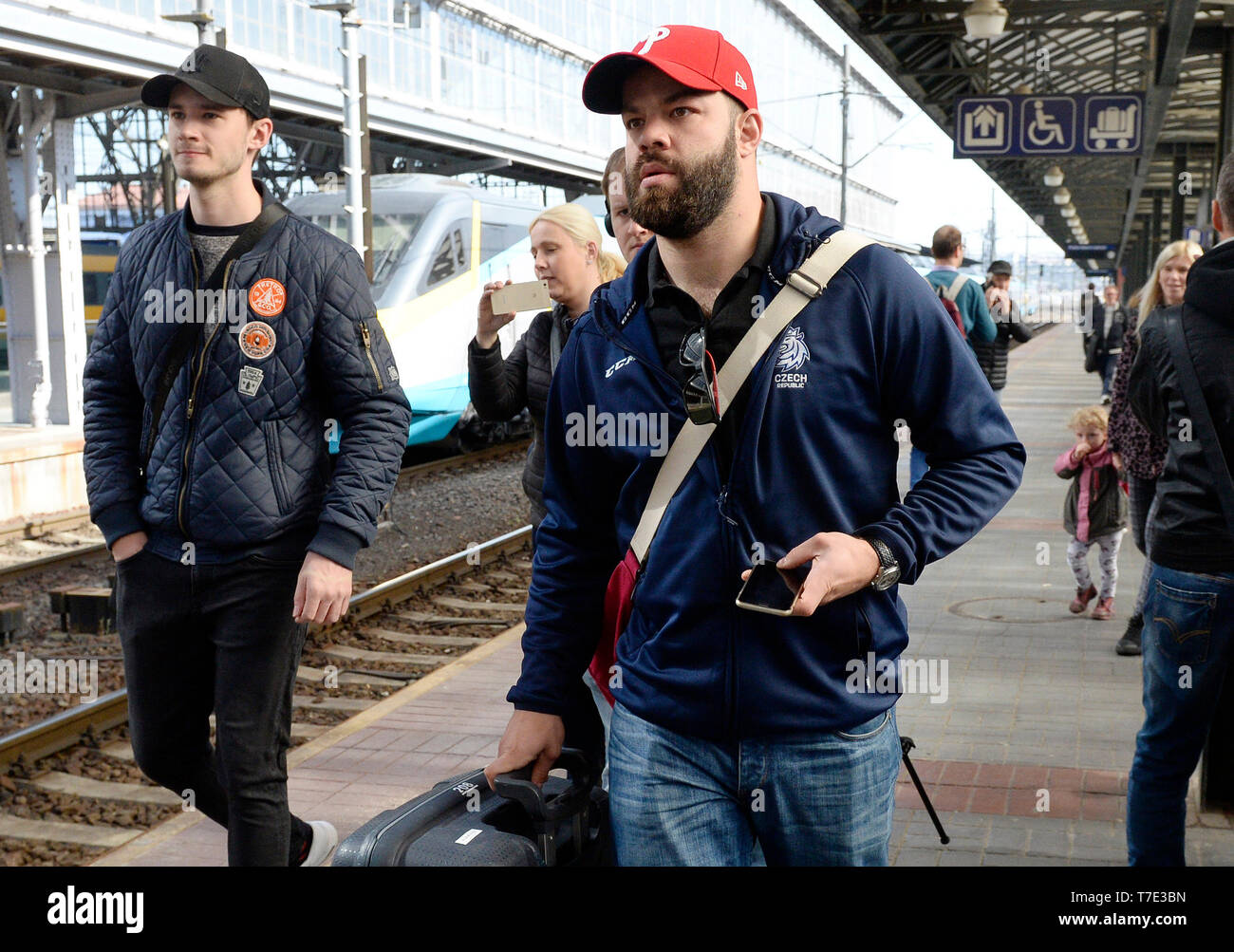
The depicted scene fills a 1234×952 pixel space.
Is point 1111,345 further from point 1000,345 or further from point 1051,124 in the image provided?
point 1000,345

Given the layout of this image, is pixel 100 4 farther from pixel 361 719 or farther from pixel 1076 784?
pixel 1076 784

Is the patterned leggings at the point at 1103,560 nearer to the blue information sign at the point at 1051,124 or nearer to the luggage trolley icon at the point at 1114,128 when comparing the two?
the blue information sign at the point at 1051,124

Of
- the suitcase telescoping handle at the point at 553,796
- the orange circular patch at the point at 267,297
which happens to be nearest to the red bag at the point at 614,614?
the suitcase telescoping handle at the point at 553,796

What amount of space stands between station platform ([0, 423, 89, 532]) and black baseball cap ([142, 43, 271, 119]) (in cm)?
1023

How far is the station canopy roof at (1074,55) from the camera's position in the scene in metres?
11.1

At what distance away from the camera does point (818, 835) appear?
2.42 metres

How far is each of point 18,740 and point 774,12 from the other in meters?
Answer: 62.7

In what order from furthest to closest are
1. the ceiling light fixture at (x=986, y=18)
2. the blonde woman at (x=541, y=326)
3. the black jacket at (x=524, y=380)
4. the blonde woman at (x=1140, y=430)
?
the ceiling light fixture at (x=986, y=18), the blonde woman at (x=1140, y=430), the black jacket at (x=524, y=380), the blonde woman at (x=541, y=326)

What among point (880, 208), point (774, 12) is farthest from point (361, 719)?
point (880, 208)

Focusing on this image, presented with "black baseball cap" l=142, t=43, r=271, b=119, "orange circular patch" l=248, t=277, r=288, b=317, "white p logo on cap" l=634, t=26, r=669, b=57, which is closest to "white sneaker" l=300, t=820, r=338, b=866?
"orange circular patch" l=248, t=277, r=288, b=317

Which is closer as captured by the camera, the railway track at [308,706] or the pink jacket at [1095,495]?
the railway track at [308,706]

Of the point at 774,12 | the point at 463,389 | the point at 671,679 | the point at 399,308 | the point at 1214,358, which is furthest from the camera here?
the point at 774,12

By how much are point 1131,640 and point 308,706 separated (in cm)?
408

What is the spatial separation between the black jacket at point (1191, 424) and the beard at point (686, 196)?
174 centimetres
